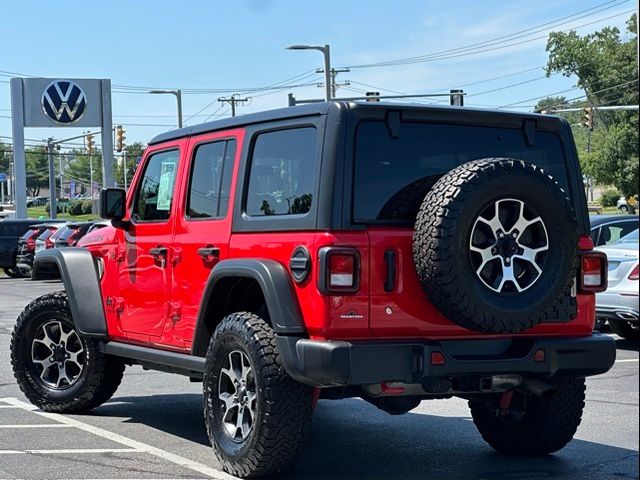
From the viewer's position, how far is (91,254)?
798 centimetres

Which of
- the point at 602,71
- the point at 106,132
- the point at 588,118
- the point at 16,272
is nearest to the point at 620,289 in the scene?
the point at 16,272

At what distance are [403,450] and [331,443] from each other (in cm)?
53

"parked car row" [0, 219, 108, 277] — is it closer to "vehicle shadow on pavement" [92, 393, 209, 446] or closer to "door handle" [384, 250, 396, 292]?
"vehicle shadow on pavement" [92, 393, 209, 446]

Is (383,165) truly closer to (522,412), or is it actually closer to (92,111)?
(522,412)

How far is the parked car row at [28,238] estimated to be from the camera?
26.7 metres

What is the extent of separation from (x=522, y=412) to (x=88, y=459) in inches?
106

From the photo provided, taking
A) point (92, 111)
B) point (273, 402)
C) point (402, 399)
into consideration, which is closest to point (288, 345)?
point (273, 402)

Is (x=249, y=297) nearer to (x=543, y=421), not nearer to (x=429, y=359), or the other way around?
(x=429, y=359)

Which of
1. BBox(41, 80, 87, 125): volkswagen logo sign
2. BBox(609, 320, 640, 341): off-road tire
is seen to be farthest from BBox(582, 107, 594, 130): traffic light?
BBox(609, 320, 640, 341): off-road tire

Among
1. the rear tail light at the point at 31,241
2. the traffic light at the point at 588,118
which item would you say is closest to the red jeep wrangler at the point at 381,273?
the rear tail light at the point at 31,241

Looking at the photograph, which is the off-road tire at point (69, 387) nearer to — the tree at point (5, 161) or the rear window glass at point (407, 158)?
the rear window glass at point (407, 158)

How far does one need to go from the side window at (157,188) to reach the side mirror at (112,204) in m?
0.11

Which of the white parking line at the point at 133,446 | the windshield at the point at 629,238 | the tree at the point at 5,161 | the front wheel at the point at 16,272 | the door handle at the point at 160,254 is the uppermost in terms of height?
the tree at the point at 5,161

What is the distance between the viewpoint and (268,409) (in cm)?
570
